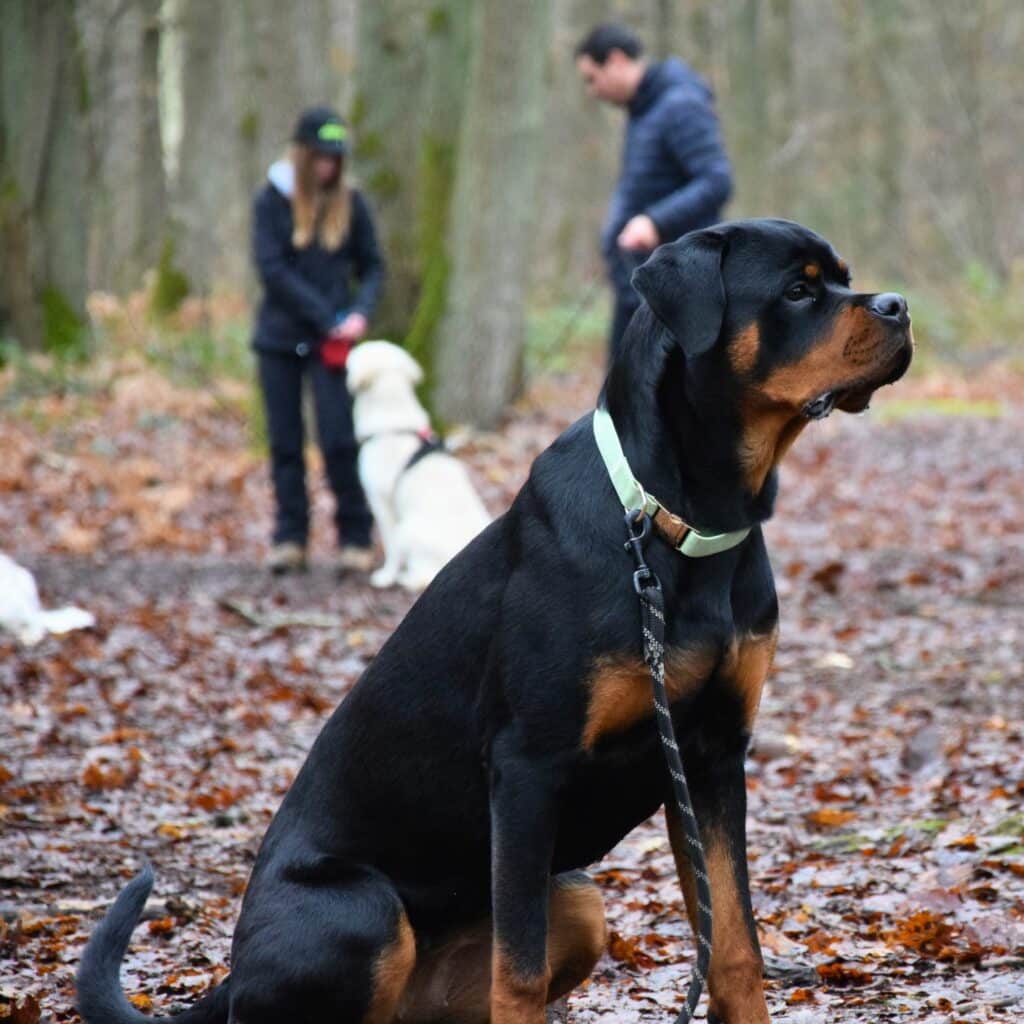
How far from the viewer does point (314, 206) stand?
10344 millimetres

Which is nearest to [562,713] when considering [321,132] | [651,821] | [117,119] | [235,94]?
[651,821]

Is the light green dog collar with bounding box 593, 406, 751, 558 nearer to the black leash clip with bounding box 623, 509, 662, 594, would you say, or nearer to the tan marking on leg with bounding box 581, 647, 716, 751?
the black leash clip with bounding box 623, 509, 662, 594

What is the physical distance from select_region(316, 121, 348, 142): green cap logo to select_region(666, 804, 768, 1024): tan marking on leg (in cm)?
736

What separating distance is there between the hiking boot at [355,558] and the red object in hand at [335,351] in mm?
1256

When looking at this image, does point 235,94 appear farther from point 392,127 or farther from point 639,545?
point 639,545

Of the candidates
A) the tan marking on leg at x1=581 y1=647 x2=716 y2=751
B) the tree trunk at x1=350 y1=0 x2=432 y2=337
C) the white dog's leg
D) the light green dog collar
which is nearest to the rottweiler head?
the light green dog collar

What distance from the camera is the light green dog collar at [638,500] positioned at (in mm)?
3379

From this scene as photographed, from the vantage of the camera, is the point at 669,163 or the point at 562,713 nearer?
the point at 562,713

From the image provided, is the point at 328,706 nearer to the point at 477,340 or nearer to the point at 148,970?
the point at 148,970

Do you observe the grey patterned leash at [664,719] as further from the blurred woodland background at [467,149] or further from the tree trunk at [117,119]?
the tree trunk at [117,119]

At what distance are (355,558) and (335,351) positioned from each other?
1445 millimetres

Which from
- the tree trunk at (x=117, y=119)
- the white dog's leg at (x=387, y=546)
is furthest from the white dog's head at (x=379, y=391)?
the tree trunk at (x=117, y=119)

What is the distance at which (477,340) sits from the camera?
51.5ft

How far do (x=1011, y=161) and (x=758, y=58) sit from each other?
10.6 m
